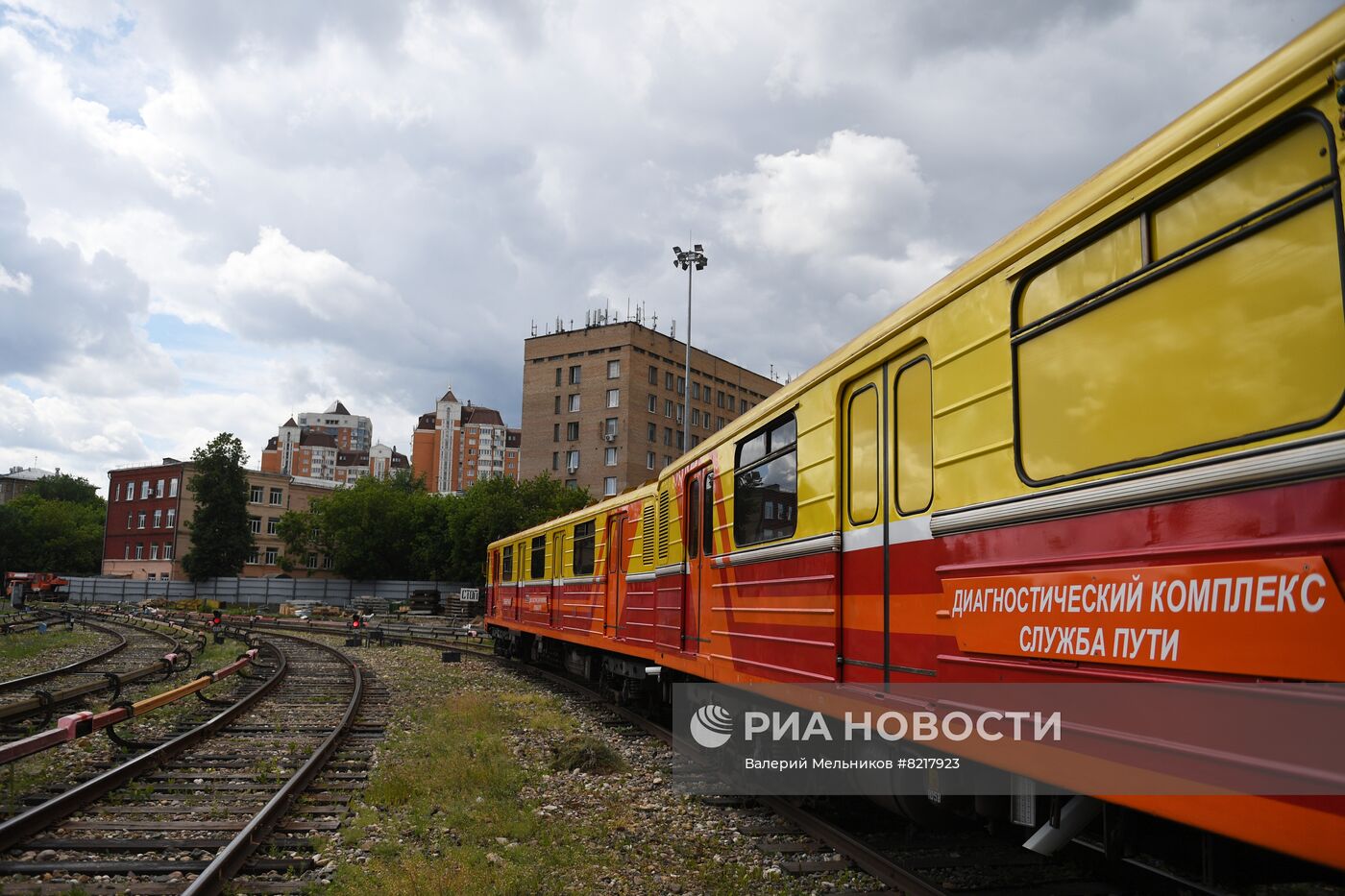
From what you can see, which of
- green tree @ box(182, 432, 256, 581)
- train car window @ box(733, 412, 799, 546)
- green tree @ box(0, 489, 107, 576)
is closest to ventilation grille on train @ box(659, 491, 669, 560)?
train car window @ box(733, 412, 799, 546)

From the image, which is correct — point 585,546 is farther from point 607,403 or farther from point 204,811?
point 607,403

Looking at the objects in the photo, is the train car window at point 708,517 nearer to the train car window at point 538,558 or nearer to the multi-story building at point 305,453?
the train car window at point 538,558

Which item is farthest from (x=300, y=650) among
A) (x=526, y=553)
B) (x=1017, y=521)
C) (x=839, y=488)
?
(x=1017, y=521)

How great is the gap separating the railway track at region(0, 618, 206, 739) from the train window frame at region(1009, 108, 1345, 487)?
9549 mm

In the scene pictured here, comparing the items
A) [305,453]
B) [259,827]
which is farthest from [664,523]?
[305,453]

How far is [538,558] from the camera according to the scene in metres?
17.4

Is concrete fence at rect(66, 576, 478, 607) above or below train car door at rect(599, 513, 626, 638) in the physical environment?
below

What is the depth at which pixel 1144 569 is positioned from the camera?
9.32 ft

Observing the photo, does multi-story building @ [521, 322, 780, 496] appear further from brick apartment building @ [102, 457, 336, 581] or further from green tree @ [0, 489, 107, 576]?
green tree @ [0, 489, 107, 576]

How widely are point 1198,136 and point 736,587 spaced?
4786 mm

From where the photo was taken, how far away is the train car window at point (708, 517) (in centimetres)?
773

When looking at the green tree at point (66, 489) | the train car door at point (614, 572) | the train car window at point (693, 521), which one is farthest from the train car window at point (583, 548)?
the green tree at point (66, 489)

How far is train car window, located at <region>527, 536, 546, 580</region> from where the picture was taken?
16.9 m

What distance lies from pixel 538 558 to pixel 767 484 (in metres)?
11.5
